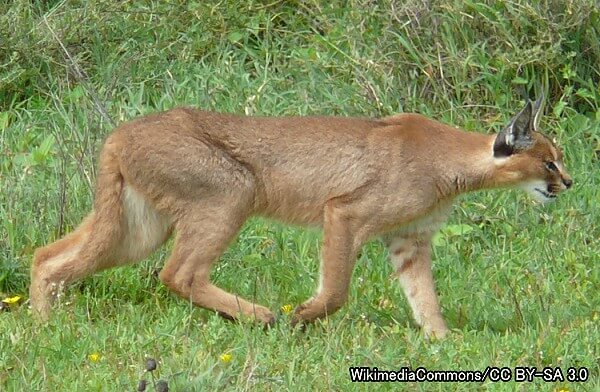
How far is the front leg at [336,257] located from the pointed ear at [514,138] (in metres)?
0.97

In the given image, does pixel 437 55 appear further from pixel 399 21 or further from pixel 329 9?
pixel 329 9

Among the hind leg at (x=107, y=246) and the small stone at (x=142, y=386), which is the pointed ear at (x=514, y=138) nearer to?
the hind leg at (x=107, y=246)

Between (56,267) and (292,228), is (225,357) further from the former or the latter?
(292,228)

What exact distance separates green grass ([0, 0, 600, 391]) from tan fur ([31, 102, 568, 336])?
0.21 metres

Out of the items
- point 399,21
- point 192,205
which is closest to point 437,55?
point 399,21

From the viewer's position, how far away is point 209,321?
25.5 feet

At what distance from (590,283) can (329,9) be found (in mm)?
4082

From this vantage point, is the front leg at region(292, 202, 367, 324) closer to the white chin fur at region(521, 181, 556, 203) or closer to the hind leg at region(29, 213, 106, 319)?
the white chin fur at region(521, 181, 556, 203)

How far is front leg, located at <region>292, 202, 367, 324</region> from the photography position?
8.01 meters

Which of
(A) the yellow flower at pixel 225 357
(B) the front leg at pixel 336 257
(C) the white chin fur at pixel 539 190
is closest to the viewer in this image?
(A) the yellow flower at pixel 225 357

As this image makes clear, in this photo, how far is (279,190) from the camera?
8.36 m

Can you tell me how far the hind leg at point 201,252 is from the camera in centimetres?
805

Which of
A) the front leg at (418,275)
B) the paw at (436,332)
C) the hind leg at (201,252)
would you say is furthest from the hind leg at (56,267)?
the paw at (436,332)

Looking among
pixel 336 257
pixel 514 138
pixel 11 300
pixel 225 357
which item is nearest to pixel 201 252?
pixel 336 257
